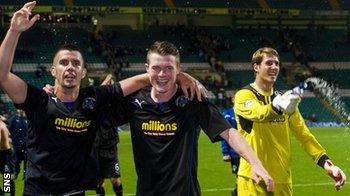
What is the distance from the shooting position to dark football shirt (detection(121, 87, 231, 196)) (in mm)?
4168

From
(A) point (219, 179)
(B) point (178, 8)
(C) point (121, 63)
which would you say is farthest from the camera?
(B) point (178, 8)

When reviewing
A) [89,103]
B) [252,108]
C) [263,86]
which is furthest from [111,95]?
[263,86]

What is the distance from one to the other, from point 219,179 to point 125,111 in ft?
30.1

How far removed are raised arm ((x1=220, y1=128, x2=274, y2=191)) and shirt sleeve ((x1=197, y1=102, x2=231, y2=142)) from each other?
40 millimetres

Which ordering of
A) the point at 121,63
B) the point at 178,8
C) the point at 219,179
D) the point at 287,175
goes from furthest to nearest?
1. the point at 178,8
2. the point at 121,63
3. the point at 219,179
4. the point at 287,175

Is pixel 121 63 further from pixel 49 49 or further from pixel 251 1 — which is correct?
pixel 251 1

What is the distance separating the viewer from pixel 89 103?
4.39m

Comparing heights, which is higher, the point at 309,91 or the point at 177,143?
the point at 309,91

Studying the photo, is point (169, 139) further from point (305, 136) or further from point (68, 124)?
point (305, 136)

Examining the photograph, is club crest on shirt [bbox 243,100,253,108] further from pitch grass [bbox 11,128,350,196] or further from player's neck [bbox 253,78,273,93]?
pitch grass [bbox 11,128,350,196]

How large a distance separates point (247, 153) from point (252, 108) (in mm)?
1007

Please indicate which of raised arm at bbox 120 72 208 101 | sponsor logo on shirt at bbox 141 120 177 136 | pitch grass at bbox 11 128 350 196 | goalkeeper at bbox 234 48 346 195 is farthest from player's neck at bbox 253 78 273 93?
pitch grass at bbox 11 128 350 196

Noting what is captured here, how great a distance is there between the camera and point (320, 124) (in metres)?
32.4

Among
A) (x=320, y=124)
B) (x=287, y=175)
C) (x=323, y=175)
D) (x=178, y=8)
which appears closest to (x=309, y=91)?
(x=320, y=124)
